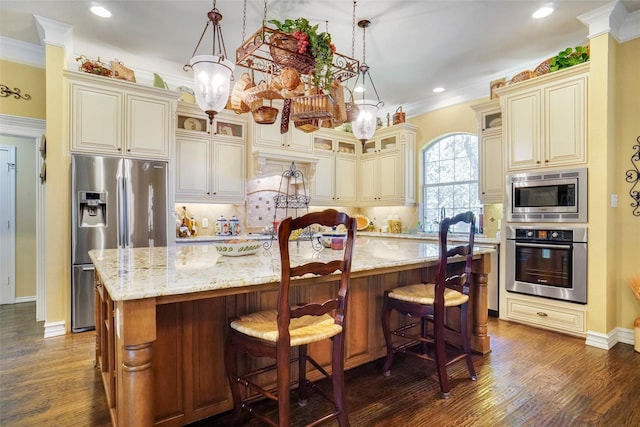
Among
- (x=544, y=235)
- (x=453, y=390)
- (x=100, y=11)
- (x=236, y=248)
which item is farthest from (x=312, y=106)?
(x=544, y=235)

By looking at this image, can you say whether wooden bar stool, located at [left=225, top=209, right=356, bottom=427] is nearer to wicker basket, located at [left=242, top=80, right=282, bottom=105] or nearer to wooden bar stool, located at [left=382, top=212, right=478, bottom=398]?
wooden bar stool, located at [left=382, top=212, right=478, bottom=398]

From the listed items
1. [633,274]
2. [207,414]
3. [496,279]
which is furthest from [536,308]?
[207,414]

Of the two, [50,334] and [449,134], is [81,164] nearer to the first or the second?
[50,334]

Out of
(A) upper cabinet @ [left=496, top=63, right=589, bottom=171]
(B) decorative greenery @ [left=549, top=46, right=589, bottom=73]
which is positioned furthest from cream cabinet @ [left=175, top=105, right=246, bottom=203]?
(B) decorative greenery @ [left=549, top=46, right=589, bottom=73]

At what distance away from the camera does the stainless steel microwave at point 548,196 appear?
3150 mm

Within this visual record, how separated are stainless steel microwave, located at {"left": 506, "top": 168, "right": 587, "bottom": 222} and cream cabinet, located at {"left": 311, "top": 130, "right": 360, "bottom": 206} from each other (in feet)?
8.89

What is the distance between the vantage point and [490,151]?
4.17m

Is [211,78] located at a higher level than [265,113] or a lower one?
higher

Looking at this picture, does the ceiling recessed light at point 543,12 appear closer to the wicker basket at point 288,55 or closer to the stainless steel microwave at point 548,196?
the stainless steel microwave at point 548,196

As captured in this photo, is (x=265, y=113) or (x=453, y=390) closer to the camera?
(x=453, y=390)

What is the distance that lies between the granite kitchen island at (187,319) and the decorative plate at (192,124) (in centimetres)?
248

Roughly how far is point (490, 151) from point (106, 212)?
4288 mm

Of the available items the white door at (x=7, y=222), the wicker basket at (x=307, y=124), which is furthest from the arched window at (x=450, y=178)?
the white door at (x=7, y=222)

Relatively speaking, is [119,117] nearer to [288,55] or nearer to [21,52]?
[21,52]
